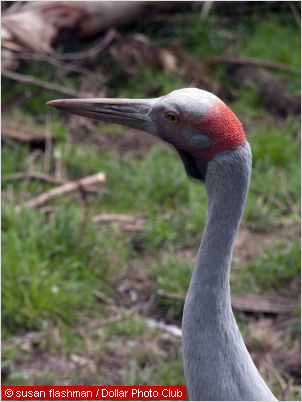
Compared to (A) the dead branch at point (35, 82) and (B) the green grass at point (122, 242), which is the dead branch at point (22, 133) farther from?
(A) the dead branch at point (35, 82)

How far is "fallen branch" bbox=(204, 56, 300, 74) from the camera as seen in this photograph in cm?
628

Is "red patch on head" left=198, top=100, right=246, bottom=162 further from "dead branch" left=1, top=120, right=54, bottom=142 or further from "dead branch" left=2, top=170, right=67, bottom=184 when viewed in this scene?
"dead branch" left=1, top=120, right=54, bottom=142

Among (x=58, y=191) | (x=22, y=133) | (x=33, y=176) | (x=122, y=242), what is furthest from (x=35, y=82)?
(x=122, y=242)

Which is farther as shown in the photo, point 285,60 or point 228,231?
point 285,60

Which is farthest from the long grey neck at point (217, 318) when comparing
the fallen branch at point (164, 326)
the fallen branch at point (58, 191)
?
the fallen branch at point (58, 191)

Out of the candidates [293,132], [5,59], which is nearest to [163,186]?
[293,132]

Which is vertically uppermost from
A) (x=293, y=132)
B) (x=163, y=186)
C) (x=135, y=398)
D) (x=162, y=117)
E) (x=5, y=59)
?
(x=5, y=59)

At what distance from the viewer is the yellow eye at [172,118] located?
2.11 m

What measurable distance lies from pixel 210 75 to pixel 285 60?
2.88ft

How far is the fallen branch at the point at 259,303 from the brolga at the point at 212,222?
5.40ft

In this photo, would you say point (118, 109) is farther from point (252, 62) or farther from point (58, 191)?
point (252, 62)

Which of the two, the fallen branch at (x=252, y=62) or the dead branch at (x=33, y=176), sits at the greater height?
the fallen branch at (x=252, y=62)

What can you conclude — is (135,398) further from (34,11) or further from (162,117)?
(34,11)

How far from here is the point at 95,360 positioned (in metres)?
3.51
